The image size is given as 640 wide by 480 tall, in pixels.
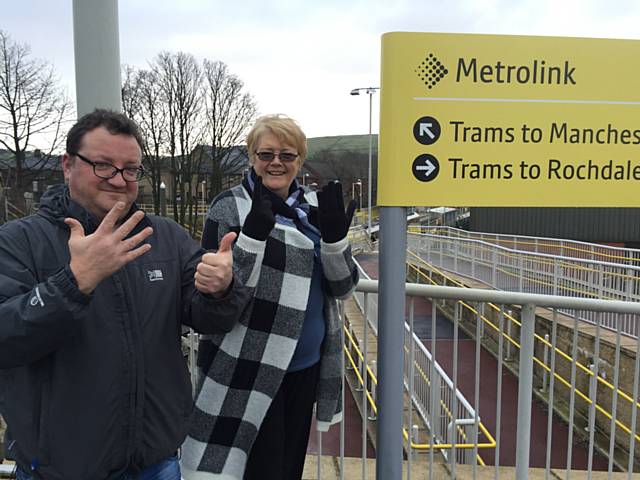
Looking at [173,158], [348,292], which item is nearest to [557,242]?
[348,292]

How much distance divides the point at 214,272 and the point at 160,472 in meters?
0.70

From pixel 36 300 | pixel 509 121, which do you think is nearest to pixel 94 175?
pixel 36 300

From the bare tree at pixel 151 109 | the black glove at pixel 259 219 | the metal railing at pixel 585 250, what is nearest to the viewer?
the black glove at pixel 259 219

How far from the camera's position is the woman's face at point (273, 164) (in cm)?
186

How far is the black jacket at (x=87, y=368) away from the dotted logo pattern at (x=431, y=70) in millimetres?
876

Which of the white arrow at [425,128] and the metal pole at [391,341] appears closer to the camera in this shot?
the white arrow at [425,128]

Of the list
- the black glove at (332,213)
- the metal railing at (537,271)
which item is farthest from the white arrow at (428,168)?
the metal railing at (537,271)

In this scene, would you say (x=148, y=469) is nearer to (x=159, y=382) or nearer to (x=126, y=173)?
(x=159, y=382)

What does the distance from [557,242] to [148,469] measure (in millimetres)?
14513

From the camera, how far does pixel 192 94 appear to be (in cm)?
2723

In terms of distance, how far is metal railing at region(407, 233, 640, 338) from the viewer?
859 cm

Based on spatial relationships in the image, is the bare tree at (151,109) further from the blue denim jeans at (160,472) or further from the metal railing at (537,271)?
the blue denim jeans at (160,472)

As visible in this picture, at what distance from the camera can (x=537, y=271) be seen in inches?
433

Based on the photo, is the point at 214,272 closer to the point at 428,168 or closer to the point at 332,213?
the point at 332,213
